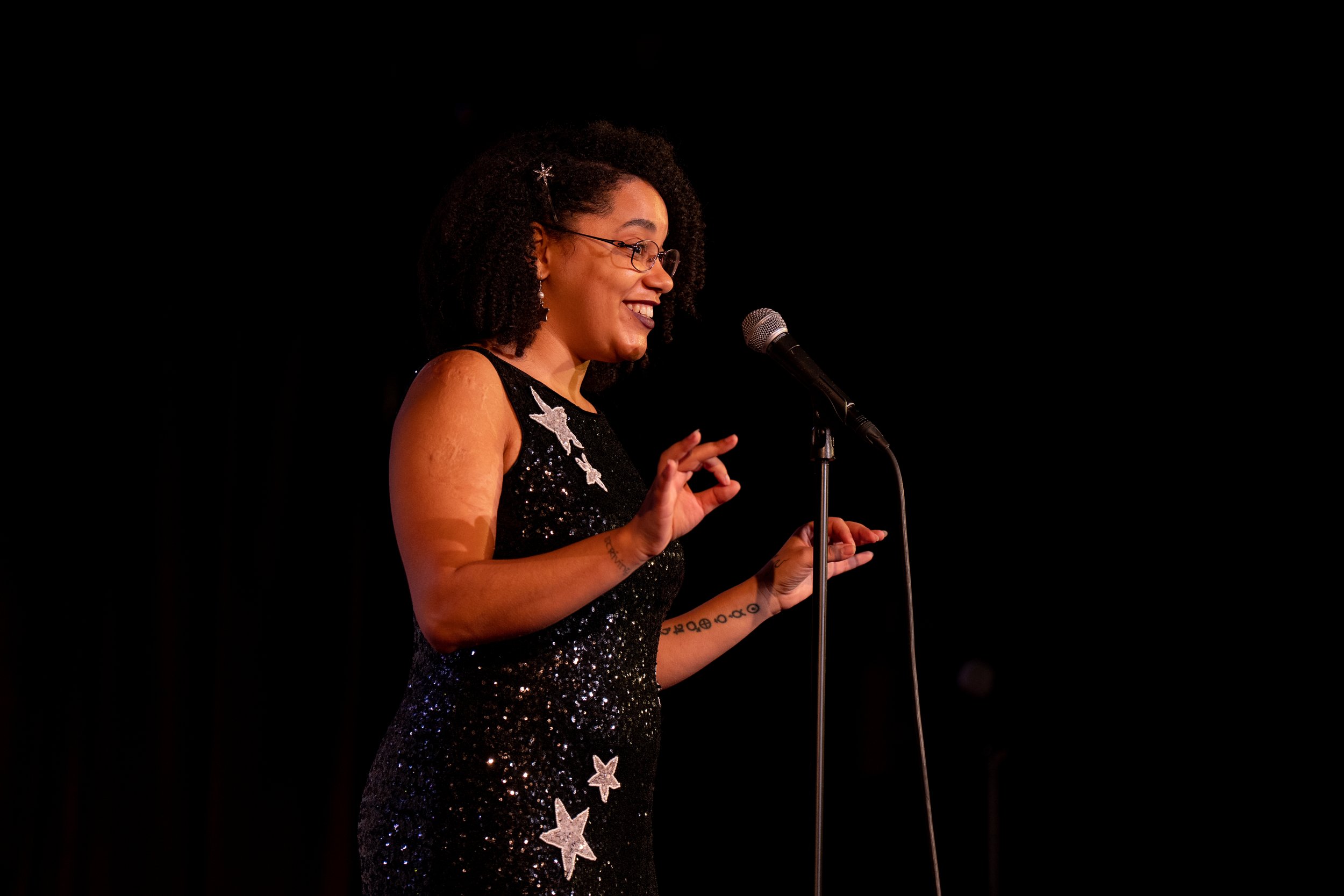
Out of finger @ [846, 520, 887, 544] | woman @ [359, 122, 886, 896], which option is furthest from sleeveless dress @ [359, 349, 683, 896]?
finger @ [846, 520, 887, 544]

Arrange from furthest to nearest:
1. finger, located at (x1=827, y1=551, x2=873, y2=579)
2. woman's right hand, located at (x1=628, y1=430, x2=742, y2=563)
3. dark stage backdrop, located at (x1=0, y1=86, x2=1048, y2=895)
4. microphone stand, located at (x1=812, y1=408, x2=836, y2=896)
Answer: dark stage backdrop, located at (x1=0, y1=86, x2=1048, y2=895)
finger, located at (x1=827, y1=551, x2=873, y2=579)
microphone stand, located at (x1=812, y1=408, x2=836, y2=896)
woman's right hand, located at (x1=628, y1=430, x2=742, y2=563)

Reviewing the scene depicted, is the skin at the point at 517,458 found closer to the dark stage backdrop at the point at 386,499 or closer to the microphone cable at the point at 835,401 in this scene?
the microphone cable at the point at 835,401

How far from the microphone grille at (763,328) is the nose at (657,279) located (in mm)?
232

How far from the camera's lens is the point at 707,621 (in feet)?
6.49

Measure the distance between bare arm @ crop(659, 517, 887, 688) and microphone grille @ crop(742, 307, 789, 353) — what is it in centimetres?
43

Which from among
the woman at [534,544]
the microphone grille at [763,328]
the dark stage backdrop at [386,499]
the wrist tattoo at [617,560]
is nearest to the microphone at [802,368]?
the microphone grille at [763,328]

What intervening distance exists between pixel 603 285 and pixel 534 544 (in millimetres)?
477

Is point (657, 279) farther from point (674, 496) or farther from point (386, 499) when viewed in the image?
point (386, 499)

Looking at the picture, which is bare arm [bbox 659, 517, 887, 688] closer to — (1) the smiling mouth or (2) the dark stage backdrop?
(1) the smiling mouth

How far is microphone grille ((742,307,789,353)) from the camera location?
1.62 meters

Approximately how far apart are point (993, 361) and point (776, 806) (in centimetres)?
158

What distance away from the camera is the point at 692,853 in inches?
140

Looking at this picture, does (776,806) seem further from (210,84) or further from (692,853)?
(210,84)

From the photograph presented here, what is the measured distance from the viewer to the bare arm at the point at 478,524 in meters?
1.29
